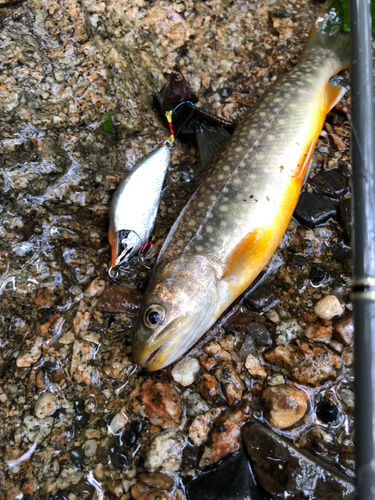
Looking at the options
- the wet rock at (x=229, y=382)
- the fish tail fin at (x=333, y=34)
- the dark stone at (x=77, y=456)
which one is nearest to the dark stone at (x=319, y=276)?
the wet rock at (x=229, y=382)

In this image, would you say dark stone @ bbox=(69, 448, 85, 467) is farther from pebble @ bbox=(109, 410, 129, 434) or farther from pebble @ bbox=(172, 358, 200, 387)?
pebble @ bbox=(172, 358, 200, 387)

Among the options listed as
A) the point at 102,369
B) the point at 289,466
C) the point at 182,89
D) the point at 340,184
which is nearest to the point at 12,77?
the point at 182,89

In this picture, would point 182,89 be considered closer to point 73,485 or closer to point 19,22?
point 19,22

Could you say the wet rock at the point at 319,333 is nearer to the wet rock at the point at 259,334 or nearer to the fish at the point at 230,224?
the wet rock at the point at 259,334

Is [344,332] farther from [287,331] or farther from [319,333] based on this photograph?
[287,331]

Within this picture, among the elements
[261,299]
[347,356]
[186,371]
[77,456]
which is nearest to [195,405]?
[186,371]

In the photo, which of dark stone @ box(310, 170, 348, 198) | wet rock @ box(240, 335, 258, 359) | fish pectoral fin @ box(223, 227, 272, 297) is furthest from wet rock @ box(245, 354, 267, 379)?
dark stone @ box(310, 170, 348, 198)
